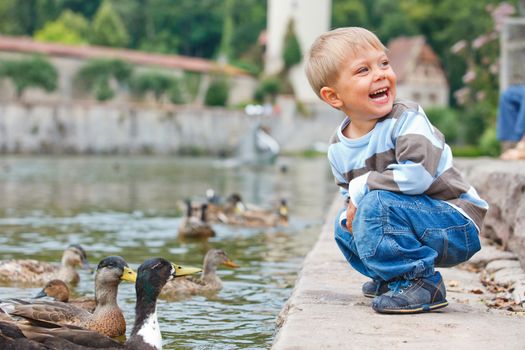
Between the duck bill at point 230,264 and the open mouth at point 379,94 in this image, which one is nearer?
the open mouth at point 379,94

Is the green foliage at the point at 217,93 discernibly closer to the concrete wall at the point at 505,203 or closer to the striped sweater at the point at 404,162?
the concrete wall at the point at 505,203

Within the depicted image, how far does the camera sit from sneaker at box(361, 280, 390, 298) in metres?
4.49

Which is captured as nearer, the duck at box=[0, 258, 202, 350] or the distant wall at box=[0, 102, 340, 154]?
the duck at box=[0, 258, 202, 350]

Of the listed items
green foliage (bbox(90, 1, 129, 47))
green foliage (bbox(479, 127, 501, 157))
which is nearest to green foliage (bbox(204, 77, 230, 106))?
green foliage (bbox(90, 1, 129, 47))

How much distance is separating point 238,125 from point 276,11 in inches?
400

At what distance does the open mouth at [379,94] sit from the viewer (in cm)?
435

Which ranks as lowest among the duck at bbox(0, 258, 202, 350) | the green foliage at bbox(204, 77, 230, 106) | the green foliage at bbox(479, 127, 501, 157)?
the green foliage at bbox(204, 77, 230, 106)

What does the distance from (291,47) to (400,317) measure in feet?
187

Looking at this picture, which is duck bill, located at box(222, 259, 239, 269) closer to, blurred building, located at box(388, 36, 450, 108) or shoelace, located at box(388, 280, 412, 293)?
shoelace, located at box(388, 280, 412, 293)

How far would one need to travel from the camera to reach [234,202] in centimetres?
1323

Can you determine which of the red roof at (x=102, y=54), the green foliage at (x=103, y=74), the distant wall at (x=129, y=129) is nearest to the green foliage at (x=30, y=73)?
the red roof at (x=102, y=54)

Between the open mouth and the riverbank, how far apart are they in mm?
882

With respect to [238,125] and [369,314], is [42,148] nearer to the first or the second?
[238,125]

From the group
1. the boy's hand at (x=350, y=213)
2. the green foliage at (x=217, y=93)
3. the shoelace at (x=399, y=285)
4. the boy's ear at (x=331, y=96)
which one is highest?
the boy's ear at (x=331, y=96)
